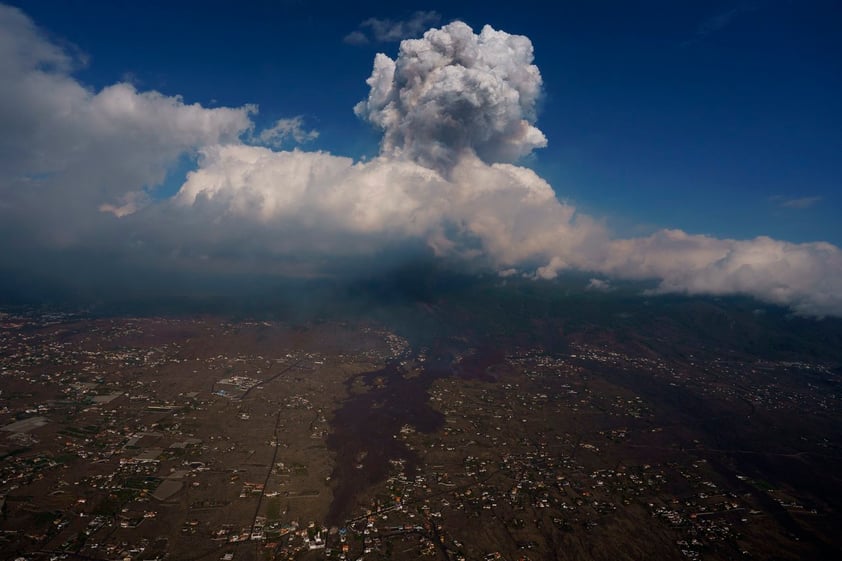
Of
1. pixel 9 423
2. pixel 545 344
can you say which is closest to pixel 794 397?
pixel 545 344

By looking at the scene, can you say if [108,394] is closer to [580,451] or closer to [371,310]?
[580,451]

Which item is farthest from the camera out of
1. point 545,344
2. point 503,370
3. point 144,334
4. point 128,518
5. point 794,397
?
point 545,344

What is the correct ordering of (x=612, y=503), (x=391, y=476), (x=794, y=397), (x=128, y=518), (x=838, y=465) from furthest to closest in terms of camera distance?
(x=794, y=397)
(x=838, y=465)
(x=391, y=476)
(x=612, y=503)
(x=128, y=518)

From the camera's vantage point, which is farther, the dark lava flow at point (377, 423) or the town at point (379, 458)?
the dark lava flow at point (377, 423)

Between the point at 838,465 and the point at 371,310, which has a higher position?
the point at 371,310

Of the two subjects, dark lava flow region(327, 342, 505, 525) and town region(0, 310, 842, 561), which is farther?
dark lava flow region(327, 342, 505, 525)

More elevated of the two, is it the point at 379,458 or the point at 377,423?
the point at 377,423

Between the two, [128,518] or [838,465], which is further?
[838,465]

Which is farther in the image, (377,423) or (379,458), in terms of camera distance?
(377,423)
